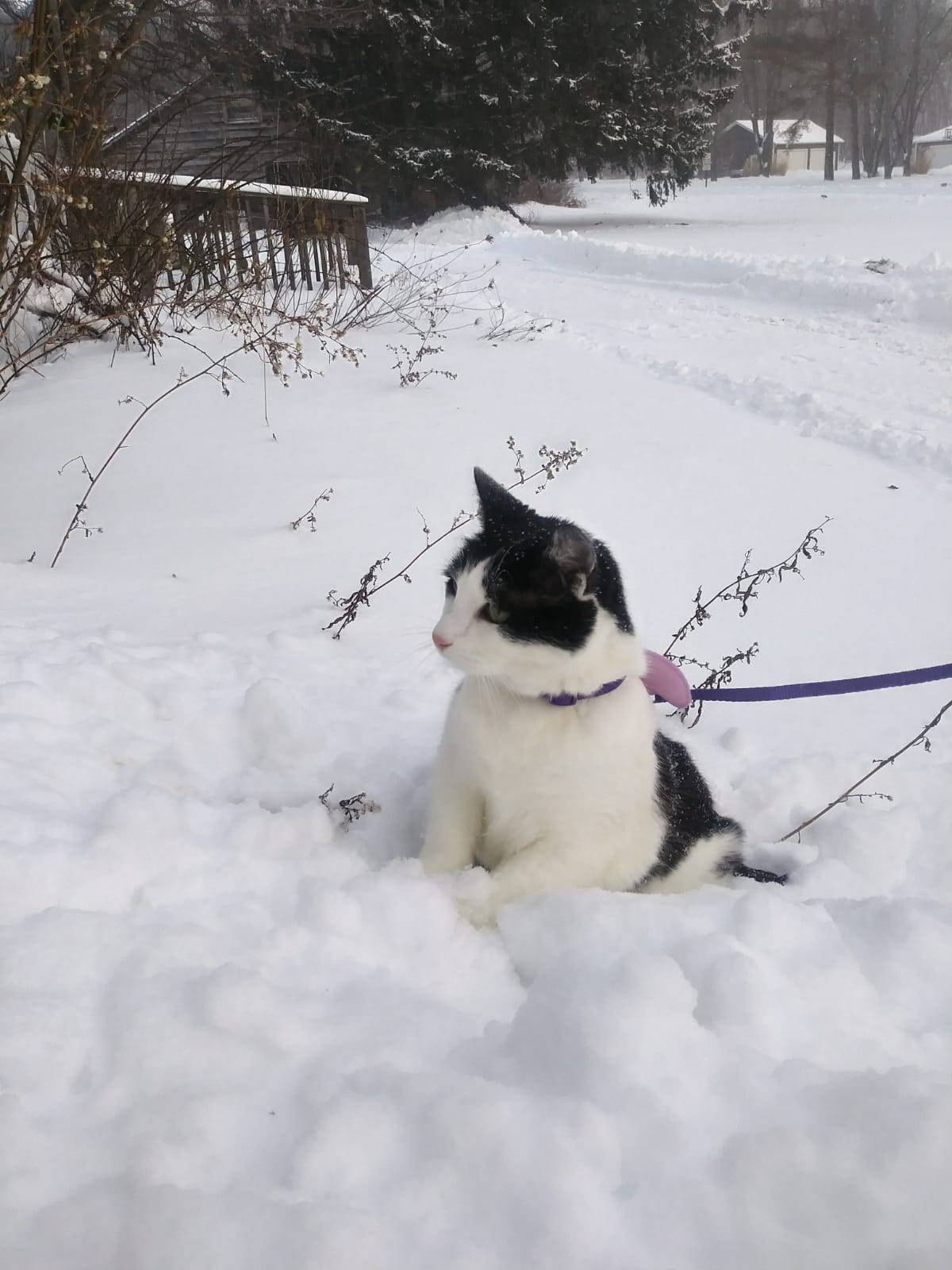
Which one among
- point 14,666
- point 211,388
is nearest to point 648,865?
point 14,666

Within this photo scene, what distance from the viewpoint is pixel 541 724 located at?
5.83ft

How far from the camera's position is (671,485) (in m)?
4.77

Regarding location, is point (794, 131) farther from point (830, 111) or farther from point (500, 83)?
point (500, 83)

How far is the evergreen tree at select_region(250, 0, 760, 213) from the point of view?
56.5 feet

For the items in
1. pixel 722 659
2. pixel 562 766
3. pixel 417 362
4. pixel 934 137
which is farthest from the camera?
pixel 934 137

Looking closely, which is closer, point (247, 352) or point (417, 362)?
point (247, 352)

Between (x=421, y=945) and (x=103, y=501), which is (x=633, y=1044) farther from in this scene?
(x=103, y=501)

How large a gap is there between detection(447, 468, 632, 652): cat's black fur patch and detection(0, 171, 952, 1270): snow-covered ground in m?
0.59

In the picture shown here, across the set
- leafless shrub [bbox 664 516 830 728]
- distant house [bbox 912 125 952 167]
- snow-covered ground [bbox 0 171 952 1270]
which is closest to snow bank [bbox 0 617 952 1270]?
snow-covered ground [bbox 0 171 952 1270]

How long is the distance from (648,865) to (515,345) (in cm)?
630

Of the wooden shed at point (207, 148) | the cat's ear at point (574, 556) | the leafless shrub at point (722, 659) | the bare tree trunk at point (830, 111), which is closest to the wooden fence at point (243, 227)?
the wooden shed at point (207, 148)

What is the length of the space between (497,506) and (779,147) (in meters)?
61.5

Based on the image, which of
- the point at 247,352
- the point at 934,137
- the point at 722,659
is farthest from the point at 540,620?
the point at 934,137

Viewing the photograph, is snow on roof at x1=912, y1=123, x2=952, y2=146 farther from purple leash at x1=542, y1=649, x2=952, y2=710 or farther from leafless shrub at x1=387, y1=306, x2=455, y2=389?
purple leash at x1=542, y1=649, x2=952, y2=710
